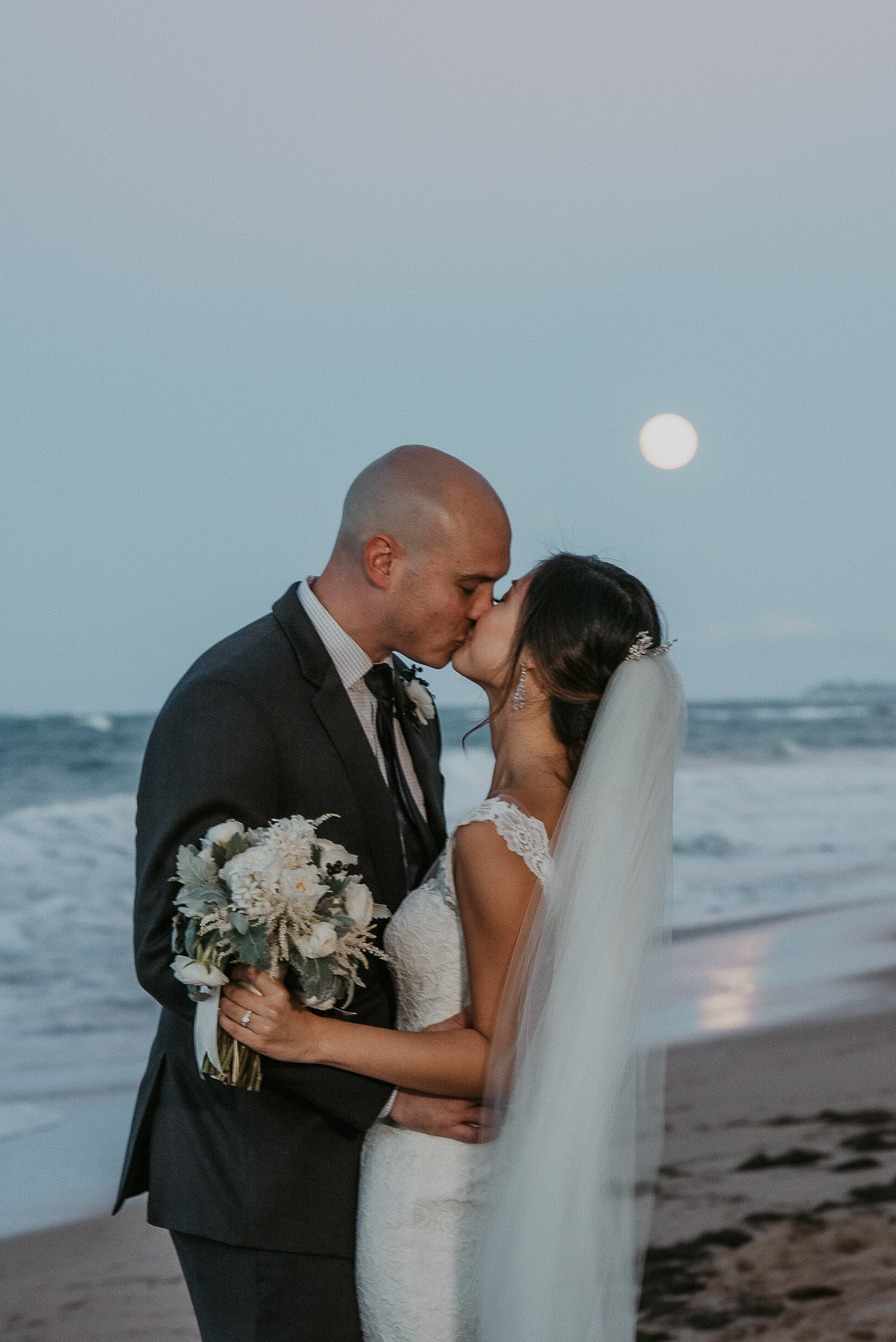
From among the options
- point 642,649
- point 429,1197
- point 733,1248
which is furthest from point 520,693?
point 733,1248

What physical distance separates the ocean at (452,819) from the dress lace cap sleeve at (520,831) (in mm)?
699

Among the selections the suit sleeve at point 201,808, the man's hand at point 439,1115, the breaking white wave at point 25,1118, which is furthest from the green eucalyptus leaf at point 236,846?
the breaking white wave at point 25,1118

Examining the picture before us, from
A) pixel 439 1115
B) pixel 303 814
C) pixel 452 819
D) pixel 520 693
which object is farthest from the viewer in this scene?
pixel 452 819

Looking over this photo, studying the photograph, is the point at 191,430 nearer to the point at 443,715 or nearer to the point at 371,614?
the point at 443,715

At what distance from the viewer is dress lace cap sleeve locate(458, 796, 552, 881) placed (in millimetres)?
2314

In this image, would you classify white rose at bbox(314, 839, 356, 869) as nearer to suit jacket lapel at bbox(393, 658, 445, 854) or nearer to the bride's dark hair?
the bride's dark hair

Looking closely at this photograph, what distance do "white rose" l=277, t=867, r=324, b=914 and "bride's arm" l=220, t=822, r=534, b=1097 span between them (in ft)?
0.95

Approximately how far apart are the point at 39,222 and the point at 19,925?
11.6 metres

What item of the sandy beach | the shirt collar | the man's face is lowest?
the sandy beach

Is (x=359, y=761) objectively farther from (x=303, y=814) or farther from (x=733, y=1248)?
(x=733, y=1248)

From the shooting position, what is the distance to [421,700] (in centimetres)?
303

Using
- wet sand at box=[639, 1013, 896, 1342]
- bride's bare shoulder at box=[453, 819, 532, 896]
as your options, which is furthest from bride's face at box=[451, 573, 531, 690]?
wet sand at box=[639, 1013, 896, 1342]

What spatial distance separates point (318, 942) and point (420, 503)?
1.09 metres

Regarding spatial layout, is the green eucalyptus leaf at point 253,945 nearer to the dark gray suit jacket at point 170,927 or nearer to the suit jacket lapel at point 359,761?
the dark gray suit jacket at point 170,927
